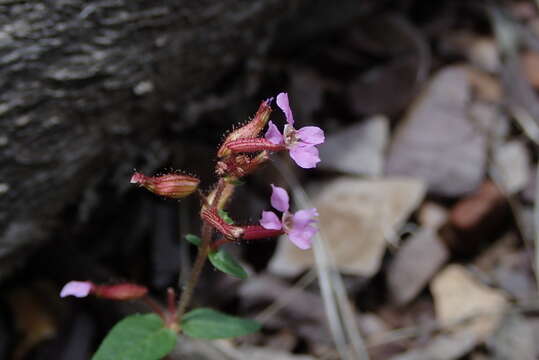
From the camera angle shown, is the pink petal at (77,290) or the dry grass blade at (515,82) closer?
the pink petal at (77,290)

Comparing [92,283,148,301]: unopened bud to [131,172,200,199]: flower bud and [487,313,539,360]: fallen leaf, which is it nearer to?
[131,172,200,199]: flower bud

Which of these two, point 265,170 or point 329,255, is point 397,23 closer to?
point 265,170

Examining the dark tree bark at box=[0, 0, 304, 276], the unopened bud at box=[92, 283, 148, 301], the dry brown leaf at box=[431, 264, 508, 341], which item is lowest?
the dry brown leaf at box=[431, 264, 508, 341]

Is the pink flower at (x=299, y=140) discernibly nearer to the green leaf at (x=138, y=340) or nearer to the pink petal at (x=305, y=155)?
the pink petal at (x=305, y=155)

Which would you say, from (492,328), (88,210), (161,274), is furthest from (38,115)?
(492,328)

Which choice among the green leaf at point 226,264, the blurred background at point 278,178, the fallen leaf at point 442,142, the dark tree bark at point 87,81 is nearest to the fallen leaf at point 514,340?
the blurred background at point 278,178

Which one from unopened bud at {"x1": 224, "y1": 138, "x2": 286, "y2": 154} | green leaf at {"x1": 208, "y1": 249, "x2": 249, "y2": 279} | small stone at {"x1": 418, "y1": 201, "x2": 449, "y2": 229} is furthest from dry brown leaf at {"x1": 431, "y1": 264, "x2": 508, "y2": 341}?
unopened bud at {"x1": 224, "y1": 138, "x2": 286, "y2": 154}

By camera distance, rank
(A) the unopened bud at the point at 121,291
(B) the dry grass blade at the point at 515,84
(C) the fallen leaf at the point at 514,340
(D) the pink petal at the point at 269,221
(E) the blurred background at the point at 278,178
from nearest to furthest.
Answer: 1. (D) the pink petal at the point at 269,221
2. (A) the unopened bud at the point at 121,291
3. (E) the blurred background at the point at 278,178
4. (C) the fallen leaf at the point at 514,340
5. (B) the dry grass blade at the point at 515,84

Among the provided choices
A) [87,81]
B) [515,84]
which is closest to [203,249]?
[87,81]
